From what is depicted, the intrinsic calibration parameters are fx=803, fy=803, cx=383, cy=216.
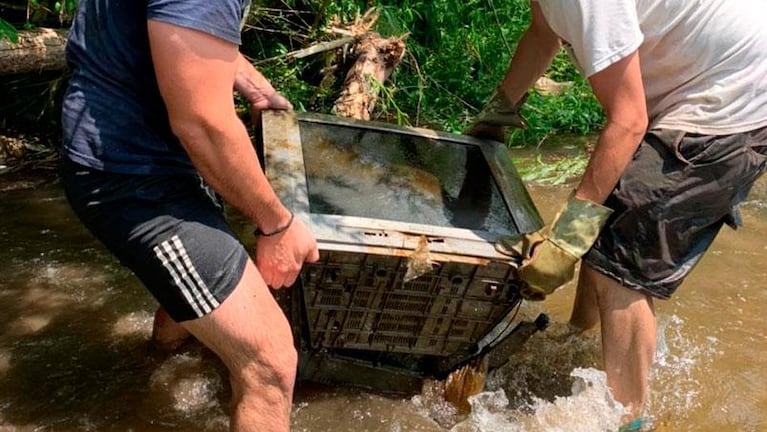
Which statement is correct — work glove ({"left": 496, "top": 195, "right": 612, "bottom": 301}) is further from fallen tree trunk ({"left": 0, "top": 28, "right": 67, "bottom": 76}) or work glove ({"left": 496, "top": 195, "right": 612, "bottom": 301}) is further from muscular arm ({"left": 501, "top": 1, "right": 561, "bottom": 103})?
fallen tree trunk ({"left": 0, "top": 28, "right": 67, "bottom": 76})

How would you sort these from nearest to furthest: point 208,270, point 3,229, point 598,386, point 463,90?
1. point 208,270
2. point 598,386
3. point 3,229
4. point 463,90

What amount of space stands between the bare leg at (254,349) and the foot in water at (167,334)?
85cm

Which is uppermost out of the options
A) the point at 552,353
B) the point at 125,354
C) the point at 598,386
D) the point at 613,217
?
the point at 613,217

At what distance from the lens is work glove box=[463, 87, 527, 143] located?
10.2 ft

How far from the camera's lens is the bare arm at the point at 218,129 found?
1846mm

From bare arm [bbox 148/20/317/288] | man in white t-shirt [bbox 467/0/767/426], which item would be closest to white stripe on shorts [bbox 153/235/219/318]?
bare arm [bbox 148/20/317/288]

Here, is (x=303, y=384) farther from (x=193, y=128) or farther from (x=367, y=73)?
(x=367, y=73)

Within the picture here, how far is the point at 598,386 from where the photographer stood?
8.82 ft

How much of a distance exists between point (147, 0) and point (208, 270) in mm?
696

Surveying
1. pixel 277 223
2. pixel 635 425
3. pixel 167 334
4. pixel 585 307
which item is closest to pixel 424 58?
pixel 585 307

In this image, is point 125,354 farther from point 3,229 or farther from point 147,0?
point 147,0

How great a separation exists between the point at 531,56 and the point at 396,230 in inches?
43.5

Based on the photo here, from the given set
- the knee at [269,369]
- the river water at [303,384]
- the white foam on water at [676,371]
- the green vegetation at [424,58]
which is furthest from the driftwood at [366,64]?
the knee at [269,369]

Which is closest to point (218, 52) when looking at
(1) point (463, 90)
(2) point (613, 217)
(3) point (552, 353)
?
(2) point (613, 217)
